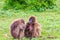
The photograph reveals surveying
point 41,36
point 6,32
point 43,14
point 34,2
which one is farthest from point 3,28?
point 34,2

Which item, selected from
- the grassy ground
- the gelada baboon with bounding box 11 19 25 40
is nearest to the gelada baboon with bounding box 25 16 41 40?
the gelada baboon with bounding box 11 19 25 40

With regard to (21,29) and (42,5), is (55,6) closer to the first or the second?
(42,5)

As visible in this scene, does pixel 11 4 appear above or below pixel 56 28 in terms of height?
above

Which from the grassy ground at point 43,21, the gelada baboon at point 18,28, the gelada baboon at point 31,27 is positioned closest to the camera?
the gelada baboon at point 18,28

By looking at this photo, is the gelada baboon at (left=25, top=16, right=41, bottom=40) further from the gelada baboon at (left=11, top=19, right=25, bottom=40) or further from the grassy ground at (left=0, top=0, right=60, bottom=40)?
the grassy ground at (left=0, top=0, right=60, bottom=40)

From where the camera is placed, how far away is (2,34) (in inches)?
439

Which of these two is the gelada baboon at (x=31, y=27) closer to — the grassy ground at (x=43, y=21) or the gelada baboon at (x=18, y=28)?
the gelada baboon at (x=18, y=28)

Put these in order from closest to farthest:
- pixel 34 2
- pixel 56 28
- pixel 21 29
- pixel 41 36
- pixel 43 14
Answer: pixel 21 29
pixel 41 36
pixel 56 28
pixel 43 14
pixel 34 2

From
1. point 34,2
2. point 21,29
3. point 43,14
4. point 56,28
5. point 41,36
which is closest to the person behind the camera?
point 21,29

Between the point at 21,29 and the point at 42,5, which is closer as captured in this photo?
the point at 21,29

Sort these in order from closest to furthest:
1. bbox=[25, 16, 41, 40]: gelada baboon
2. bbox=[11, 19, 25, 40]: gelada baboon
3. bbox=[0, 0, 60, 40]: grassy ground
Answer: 1. bbox=[11, 19, 25, 40]: gelada baboon
2. bbox=[25, 16, 41, 40]: gelada baboon
3. bbox=[0, 0, 60, 40]: grassy ground

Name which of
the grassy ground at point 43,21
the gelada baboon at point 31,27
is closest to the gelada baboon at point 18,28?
the gelada baboon at point 31,27

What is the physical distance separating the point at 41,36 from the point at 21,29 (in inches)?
54.7

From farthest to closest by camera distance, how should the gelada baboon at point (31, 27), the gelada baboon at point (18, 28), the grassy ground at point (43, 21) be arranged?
the grassy ground at point (43, 21), the gelada baboon at point (31, 27), the gelada baboon at point (18, 28)
